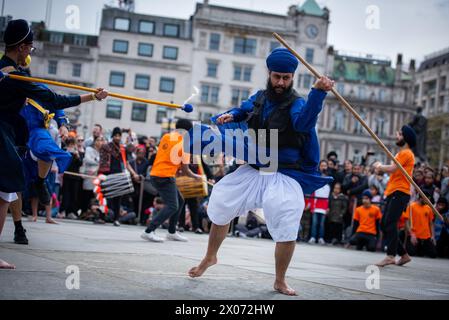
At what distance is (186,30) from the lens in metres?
63.1

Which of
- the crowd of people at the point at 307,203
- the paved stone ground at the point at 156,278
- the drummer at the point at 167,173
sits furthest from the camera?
the crowd of people at the point at 307,203

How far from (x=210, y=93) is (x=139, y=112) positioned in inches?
290

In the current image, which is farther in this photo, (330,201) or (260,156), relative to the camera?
(330,201)

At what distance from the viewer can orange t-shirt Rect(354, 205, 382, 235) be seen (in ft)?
48.7

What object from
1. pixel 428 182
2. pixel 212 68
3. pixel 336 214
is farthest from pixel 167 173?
pixel 212 68

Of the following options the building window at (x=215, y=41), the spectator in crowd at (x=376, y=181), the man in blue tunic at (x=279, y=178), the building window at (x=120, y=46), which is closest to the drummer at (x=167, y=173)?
the man in blue tunic at (x=279, y=178)

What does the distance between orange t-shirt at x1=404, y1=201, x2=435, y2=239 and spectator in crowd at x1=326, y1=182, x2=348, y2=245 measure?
6.23 ft

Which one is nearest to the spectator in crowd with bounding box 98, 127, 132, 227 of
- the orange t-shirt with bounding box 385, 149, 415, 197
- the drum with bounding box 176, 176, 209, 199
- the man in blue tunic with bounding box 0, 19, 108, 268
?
the drum with bounding box 176, 176, 209, 199

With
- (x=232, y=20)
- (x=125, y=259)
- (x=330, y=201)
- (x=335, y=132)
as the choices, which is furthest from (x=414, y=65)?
(x=125, y=259)

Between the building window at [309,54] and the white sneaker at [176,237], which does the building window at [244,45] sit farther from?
the white sneaker at [176,237]

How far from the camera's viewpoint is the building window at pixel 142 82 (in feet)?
201

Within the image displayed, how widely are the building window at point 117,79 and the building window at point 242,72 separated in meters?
11.3
